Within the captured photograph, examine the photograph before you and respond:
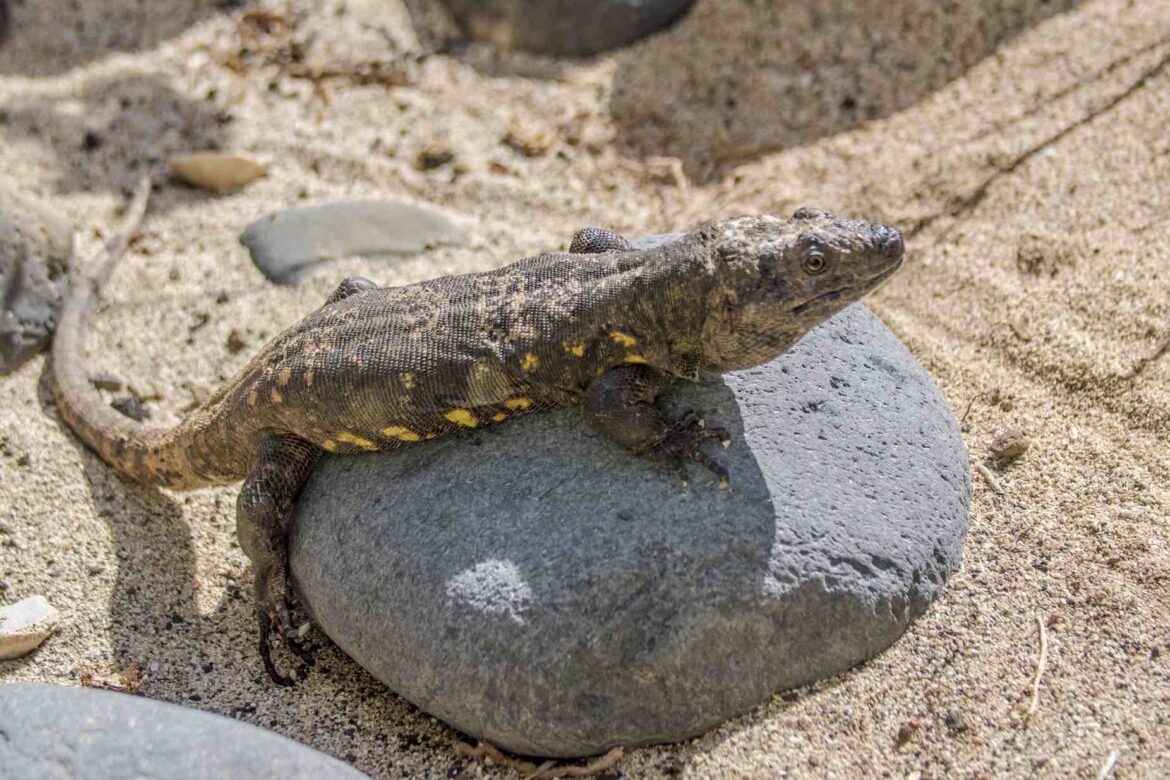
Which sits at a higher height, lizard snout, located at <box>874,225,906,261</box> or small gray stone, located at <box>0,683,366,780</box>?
lizard snout, located at <box>874,225,906,261</box>

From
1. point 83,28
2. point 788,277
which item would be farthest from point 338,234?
point 83,28

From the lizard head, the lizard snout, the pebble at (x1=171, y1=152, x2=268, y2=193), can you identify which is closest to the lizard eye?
the lizard head

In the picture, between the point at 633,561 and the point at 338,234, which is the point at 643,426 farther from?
the point at 338,234

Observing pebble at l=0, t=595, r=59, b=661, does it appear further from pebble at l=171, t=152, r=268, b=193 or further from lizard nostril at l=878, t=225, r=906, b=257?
lizard nostril at l=878, t=225, r=906, b=257

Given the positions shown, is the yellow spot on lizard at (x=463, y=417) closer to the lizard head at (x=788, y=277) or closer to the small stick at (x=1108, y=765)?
the lizard head at (x=788, y=277)

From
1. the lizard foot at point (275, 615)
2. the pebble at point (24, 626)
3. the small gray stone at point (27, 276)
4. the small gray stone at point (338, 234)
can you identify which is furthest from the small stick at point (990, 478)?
the small gray stone at point (27, 276)

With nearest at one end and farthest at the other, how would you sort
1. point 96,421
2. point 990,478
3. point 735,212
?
1. point 990,478
2. point 96,421
3. point 735,212
